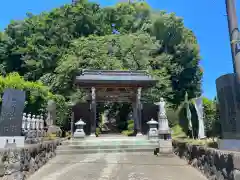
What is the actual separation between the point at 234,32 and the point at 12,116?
25.0 feet

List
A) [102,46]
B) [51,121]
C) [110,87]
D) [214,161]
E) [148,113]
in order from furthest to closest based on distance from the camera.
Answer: [102,46]
[51,121]
[148,113]
[110,87]
[214,161]

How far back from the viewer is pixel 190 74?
2944 centimetres

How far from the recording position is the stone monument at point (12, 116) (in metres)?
7.89

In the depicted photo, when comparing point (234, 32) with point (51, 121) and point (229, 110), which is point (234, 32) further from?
point (51, 121)

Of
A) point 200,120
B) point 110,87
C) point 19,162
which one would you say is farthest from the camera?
point 110,87

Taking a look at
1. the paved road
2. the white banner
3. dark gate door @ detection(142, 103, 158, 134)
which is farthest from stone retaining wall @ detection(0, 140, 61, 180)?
dark gate door @ detection(142, 103, 158, 134)

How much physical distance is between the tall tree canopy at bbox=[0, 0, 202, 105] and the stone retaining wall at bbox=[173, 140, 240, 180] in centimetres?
1396

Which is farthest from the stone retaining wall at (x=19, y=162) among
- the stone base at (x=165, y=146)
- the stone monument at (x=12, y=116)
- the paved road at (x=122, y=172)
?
the stone base at (x=165, y=146)

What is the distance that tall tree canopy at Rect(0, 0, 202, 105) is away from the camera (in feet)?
71.3

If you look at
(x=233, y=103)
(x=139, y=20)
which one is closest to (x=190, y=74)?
(x=139, y=20)

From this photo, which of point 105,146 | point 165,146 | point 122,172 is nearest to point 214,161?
point 122,172

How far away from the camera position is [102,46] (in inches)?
872

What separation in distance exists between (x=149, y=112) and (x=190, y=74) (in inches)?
605

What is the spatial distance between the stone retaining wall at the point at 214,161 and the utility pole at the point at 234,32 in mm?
2049
